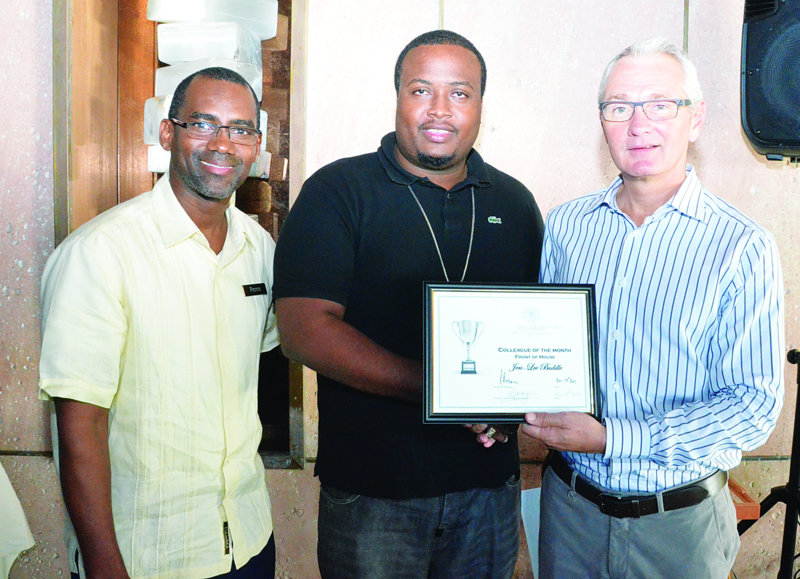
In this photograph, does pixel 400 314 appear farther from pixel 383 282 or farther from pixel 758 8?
pixel 758 8

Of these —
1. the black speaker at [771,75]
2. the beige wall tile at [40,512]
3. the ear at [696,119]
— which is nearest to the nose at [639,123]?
the ear at [696,119]

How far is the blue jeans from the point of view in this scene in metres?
1.66

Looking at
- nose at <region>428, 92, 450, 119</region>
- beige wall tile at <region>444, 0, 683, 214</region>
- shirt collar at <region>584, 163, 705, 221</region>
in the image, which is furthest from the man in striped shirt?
beige wall tile at <region>444, 0, 683, 214</region>

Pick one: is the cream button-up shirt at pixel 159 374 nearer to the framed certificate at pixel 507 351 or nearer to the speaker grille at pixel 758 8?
the framed certificate at pixel 507 351

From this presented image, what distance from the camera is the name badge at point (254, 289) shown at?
1674mm

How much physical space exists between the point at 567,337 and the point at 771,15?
1862 mm

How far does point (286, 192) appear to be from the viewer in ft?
9.13

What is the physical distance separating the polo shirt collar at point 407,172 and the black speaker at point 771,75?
1412mm

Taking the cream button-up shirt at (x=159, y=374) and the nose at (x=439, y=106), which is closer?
the cream button-up shirt at (x=159, y=374)

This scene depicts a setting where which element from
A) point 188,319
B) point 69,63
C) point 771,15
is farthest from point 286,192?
point 771,15

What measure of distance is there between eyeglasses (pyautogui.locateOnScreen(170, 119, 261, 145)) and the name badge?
0.36 metres

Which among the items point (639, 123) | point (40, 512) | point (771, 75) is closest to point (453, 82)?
point (639, 123)

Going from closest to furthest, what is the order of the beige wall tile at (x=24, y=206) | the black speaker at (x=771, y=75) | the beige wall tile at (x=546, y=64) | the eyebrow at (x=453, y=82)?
the eyebrow at (x=453, y=82)
the black speaker at (x=771, y=75)
the beige wall tile at (x=24, y=206)
the beige wall tile at (x=546, y=64)

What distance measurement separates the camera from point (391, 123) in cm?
276
